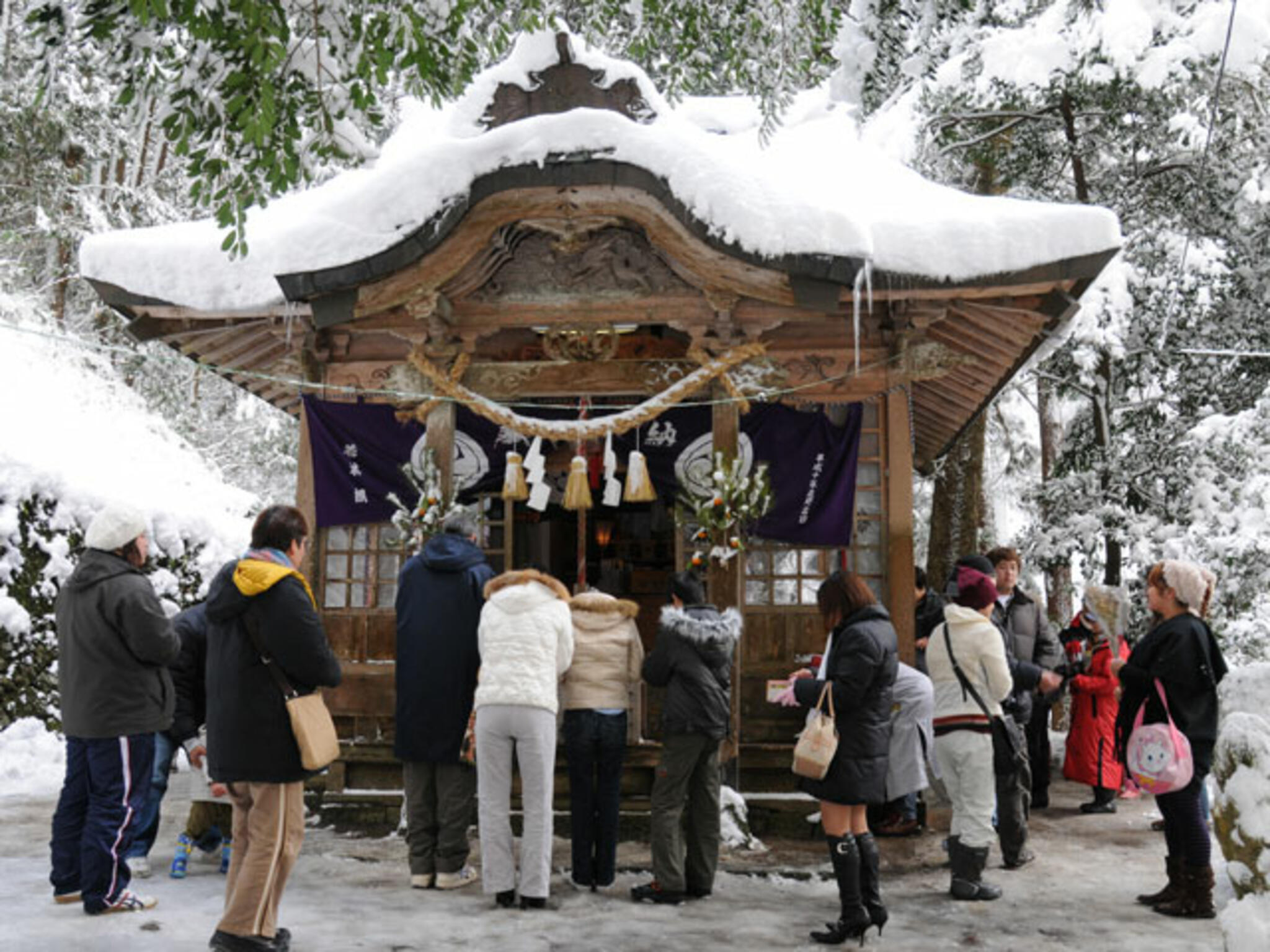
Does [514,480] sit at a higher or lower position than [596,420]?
lower

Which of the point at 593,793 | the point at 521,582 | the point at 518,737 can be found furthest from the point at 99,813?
the point at 593,793

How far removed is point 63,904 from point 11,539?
594 centimetres

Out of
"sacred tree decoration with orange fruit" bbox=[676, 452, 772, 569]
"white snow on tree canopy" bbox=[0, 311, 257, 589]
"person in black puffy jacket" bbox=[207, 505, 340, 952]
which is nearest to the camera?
"person in black puffy jacket" bbox=[207, 505, 340, 952]

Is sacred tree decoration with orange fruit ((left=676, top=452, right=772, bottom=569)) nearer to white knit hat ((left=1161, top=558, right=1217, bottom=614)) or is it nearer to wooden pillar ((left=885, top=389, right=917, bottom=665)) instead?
wooden pillar ((left=885, top=389, right=917, bottom=665))

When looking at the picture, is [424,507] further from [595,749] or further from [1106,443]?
[1106,443]

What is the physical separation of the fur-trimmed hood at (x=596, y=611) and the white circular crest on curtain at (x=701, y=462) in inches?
81.8

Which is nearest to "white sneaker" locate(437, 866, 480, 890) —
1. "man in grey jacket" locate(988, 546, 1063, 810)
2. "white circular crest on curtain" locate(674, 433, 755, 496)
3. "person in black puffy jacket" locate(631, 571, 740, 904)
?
"person in black puffy jacket" locate(631, 571, 740, 904)

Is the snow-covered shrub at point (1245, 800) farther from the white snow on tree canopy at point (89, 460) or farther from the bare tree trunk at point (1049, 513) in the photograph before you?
the bare tree trunk at point (1049, 513)

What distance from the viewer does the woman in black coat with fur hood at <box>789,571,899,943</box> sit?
18.5ft

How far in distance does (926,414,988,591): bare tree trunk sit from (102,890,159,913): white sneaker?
505 inches

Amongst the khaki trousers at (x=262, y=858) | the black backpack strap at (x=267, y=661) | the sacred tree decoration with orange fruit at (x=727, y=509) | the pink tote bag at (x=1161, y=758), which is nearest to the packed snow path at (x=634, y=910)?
the khaki trousers at (x=262, y=858)

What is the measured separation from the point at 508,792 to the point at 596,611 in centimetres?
119

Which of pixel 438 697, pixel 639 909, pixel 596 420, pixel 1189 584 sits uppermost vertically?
pixel 596 420

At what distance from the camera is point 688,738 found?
6445 mm
